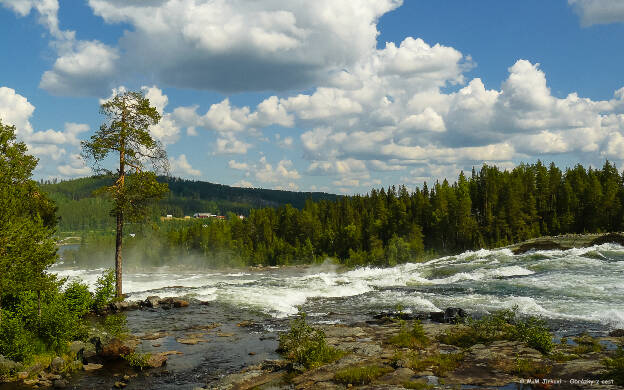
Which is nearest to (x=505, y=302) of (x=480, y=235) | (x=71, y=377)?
(x=71, y=377)

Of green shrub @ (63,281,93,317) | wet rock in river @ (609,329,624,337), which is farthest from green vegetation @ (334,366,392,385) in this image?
green shrub @ (63,281,93,317)

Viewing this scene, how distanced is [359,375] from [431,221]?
97.8 metres

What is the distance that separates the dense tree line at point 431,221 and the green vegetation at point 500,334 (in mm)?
70183

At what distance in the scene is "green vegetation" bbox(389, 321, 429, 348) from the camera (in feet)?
63.0

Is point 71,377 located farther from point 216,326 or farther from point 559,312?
point 559,312

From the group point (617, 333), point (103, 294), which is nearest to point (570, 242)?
point (617, 333)

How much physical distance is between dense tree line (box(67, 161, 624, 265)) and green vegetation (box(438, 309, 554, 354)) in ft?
230

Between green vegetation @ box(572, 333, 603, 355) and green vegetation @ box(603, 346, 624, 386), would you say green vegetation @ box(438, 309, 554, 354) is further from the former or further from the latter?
green vegetation @ box(603, 346, 624, 386)

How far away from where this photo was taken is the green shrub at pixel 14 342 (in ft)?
58.9

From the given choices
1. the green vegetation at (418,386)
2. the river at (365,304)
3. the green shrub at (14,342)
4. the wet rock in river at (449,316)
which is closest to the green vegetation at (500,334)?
the wet rock in river at (449,316)

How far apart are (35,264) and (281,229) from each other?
4549 inches

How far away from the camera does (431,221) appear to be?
108000 mm

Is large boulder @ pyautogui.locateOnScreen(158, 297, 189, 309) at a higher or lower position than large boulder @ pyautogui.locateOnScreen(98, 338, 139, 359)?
lower

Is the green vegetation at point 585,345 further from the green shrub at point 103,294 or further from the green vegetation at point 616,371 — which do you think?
the green shrub at point 103,294
